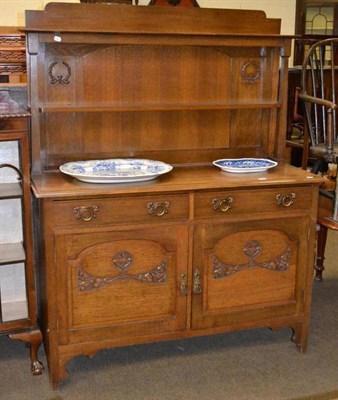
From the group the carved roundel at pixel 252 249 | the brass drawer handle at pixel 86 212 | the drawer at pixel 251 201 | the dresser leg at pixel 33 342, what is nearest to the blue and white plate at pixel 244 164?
the drawer at pixel 251 201

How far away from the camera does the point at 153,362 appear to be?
2303 mm

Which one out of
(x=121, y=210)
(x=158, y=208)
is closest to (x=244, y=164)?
(x=158, y=208)

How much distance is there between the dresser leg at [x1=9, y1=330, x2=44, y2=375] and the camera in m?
2.18

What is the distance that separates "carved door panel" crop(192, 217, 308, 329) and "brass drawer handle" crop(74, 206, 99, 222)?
41 centimetres

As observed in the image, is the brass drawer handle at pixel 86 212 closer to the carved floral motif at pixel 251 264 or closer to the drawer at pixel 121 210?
the drawer at pixel 121 210

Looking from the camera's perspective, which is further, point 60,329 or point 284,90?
point 284,90

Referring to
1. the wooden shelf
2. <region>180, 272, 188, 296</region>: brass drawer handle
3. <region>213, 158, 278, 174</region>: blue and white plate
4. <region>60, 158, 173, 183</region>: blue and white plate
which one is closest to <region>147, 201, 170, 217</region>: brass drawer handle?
<region>60, 158, 173, 183</region>: blue and white plate

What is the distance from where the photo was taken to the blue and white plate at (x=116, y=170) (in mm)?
2060

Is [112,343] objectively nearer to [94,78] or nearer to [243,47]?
[94,78]

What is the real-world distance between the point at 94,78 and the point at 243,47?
0.66m

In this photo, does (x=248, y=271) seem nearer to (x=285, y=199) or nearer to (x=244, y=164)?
(x=285, y=199)

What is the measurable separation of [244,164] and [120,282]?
2.48 feet

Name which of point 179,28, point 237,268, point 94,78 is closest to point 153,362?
point 237,268

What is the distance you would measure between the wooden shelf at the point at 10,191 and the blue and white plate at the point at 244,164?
0.82 metres
